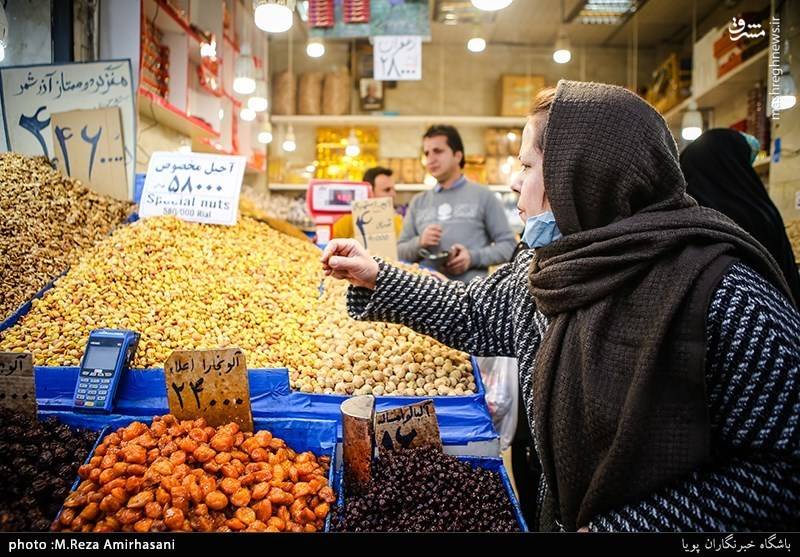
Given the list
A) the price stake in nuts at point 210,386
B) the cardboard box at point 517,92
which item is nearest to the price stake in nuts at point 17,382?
→ the price stake in nuts at point 210,386

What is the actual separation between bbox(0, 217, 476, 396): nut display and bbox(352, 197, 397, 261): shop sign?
58 cm

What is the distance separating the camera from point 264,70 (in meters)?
5.43

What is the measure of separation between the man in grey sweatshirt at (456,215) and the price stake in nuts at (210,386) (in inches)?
75.7

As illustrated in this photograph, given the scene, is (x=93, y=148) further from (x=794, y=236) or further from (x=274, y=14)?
(x=794, y=236)

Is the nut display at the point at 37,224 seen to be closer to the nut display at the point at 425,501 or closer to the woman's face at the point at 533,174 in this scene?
the nut display at the point at 425,501

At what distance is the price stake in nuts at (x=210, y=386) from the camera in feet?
4.02

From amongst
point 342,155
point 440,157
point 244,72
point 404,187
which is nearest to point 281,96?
point 342,155

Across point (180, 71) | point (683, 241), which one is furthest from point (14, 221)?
point (180, 71)

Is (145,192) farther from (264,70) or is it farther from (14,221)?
(264,70)

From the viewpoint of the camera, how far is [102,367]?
4.56ft

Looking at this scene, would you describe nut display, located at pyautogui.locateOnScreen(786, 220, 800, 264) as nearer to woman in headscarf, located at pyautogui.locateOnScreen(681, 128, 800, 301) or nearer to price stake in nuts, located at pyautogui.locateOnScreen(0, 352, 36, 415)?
woman in headscarf, located at pyautogui.locateOnScreen(681, 128, 800, 301)

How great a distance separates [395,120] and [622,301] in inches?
242

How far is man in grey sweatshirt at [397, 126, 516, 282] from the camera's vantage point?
10.3ft

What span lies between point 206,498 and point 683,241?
3.43 ft
